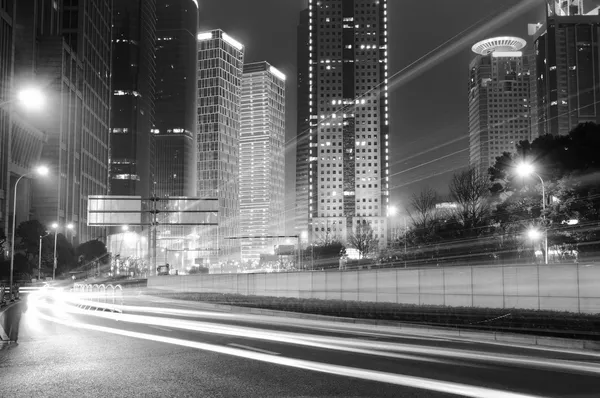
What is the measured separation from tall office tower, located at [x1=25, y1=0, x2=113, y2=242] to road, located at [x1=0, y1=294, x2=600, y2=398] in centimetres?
9029

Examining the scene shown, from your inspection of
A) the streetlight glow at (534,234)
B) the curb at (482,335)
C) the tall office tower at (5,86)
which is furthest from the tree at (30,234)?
the curb at (482,335)

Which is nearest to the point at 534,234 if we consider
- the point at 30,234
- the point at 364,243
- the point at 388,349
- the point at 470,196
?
the point at 470,196

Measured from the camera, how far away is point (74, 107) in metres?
113

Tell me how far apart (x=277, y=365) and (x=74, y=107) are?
11081cm

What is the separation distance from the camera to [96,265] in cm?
10606

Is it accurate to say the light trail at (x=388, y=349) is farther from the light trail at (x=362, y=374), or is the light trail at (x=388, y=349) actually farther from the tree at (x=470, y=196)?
the tree at (x=470, y=196)

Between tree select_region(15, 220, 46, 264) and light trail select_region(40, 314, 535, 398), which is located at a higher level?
tree select_region(15, 220, 46, 264)

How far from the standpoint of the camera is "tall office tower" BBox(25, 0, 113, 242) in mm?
103688

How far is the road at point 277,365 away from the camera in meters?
10.2

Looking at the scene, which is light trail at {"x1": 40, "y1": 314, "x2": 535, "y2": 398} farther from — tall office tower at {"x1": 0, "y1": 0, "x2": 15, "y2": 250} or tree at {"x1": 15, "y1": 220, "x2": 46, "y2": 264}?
tall office tower at {"x1": 0, "y1": 0, "x2": 15, "y2": 250}

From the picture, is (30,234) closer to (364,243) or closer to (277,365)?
(364,243)

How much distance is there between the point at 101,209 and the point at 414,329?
1445 inches

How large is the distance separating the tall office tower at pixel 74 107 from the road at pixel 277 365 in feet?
296

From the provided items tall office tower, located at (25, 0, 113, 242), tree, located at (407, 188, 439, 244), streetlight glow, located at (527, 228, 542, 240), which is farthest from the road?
tall office tower, located at (25, 0, 113, 242)
